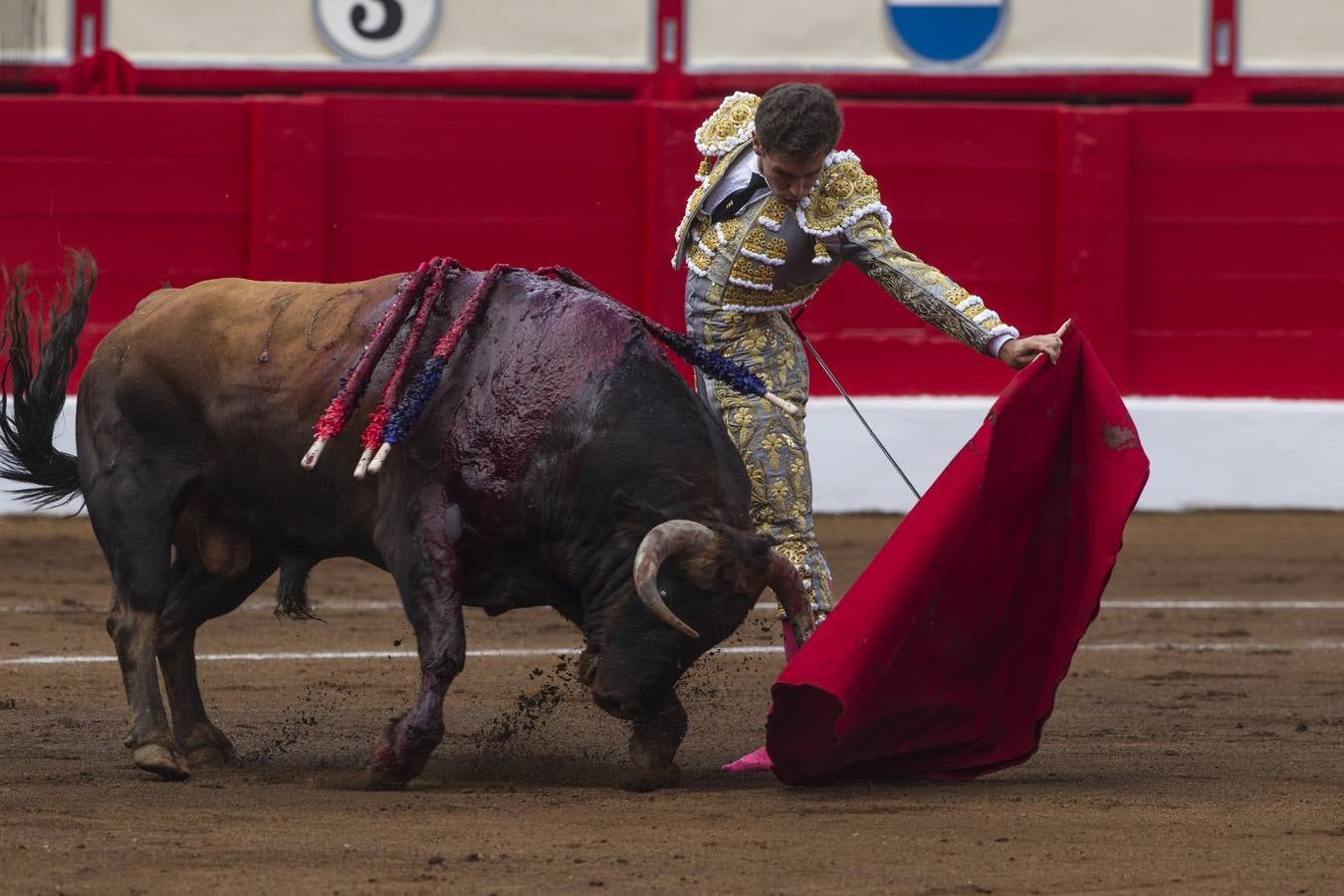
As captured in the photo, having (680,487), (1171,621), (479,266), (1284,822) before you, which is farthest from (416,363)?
(479,266)

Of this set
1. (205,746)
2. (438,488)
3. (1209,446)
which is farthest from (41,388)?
(1209,446)

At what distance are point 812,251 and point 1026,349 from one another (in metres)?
0.40

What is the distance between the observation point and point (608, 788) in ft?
11.9

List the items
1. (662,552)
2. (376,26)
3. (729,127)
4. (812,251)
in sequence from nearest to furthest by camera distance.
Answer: (662,552) < (812,251) < (729,127) < (376,26)

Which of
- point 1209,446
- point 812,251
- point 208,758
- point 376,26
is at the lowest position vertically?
point 1209,446

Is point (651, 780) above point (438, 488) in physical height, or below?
below

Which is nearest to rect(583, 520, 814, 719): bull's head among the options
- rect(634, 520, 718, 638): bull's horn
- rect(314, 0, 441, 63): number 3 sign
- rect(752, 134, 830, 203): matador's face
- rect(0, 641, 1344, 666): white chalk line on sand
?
rect(634, 520, 718, 638): bull's horn

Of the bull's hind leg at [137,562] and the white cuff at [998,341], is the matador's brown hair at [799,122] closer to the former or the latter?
the white cuff at [998,341]

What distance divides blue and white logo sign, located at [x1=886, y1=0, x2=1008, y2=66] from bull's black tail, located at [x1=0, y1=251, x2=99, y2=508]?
512 centimetres

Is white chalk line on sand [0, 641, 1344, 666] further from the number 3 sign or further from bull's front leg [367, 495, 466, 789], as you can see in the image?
the number 3 sign

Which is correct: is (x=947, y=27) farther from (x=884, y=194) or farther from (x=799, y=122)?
(x=799, y=122)

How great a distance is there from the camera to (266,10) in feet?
28.4

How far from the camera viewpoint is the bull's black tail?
4258mm

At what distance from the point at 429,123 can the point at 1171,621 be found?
12.0 feet
